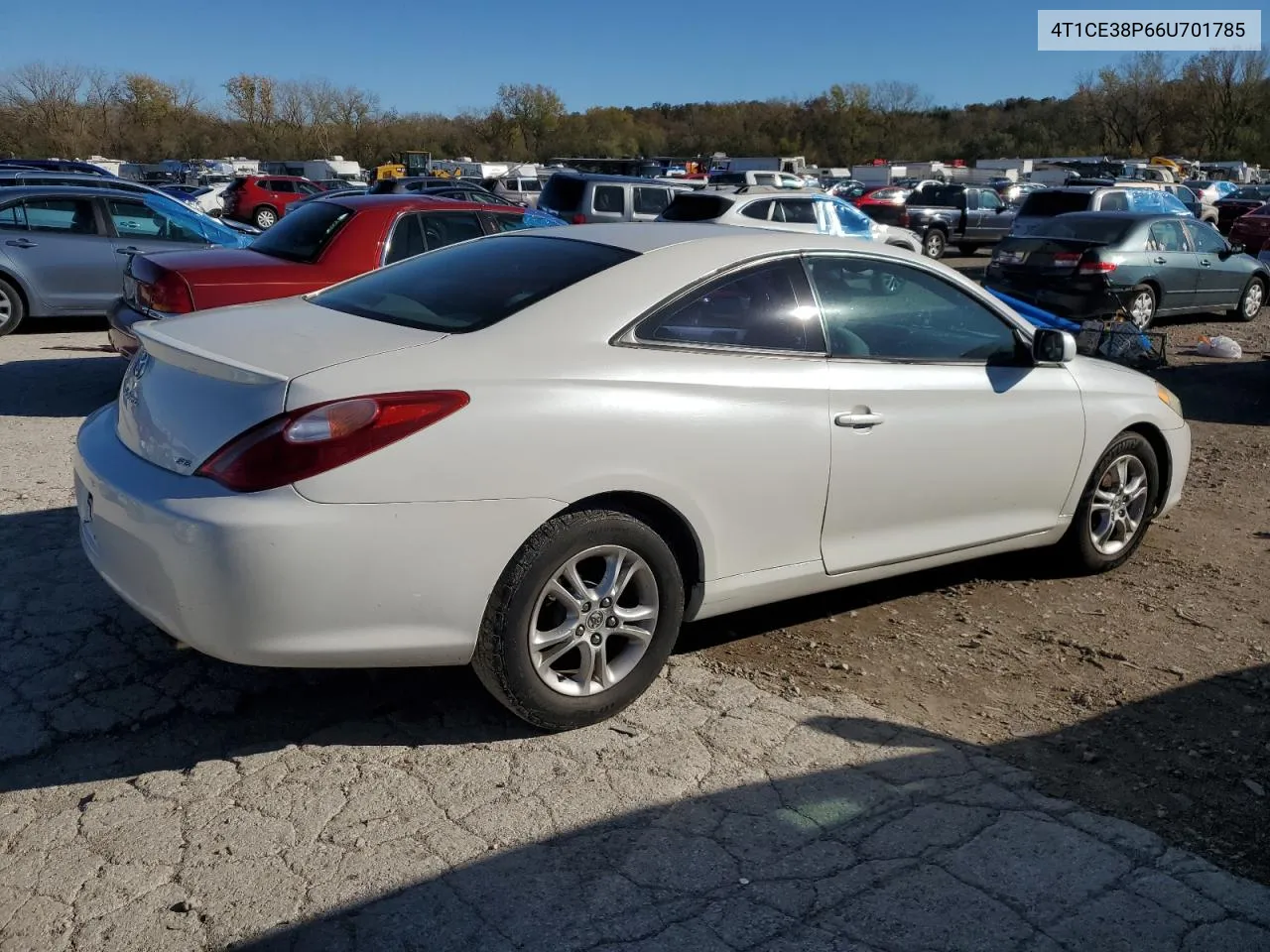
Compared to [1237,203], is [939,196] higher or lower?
higher

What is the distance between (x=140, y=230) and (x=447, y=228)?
444 centimetres

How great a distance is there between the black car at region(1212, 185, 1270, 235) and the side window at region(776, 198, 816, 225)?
17.5 m

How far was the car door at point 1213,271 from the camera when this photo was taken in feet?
47.1

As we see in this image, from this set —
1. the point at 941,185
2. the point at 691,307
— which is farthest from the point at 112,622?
the point at 941,185

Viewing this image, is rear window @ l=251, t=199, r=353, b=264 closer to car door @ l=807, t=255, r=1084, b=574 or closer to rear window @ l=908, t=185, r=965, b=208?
car door @ l=807, t=255, r=1084, b=574

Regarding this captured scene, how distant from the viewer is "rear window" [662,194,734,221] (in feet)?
53.0

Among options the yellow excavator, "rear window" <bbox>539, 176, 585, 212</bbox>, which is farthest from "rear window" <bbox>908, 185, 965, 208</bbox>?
the yellow excavator

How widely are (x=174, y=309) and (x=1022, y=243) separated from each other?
10.4 m

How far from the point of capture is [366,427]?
304cm

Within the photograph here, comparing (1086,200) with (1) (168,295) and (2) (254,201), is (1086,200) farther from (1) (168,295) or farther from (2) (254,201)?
(2) (254,201)

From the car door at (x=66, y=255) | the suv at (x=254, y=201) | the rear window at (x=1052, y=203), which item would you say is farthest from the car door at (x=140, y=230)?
the suv at (x=254, y=201)

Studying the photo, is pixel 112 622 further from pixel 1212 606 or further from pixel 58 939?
pixel 1212 606

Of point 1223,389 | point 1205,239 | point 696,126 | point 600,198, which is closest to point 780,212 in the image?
point 600,198

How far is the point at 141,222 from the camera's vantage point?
11.2 metres
